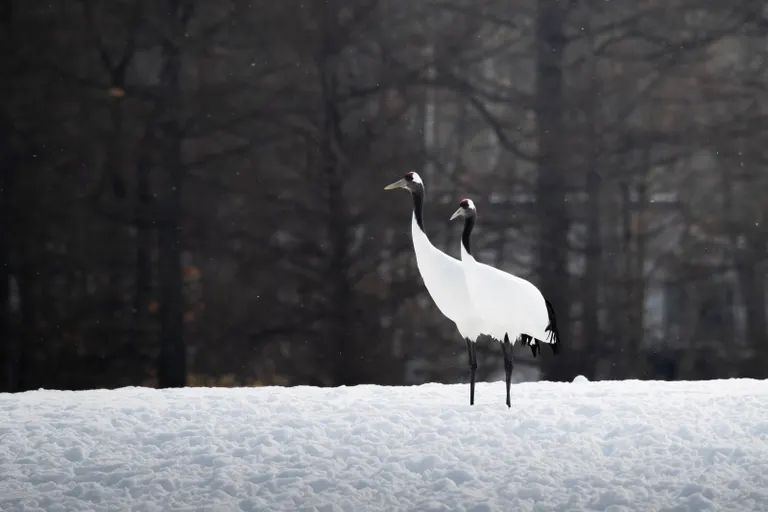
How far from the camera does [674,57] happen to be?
830cm

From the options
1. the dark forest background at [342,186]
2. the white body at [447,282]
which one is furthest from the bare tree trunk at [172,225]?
the white body at [447,282]

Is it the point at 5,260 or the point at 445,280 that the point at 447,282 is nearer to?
the point at 445,280

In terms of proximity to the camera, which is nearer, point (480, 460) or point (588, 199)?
point (480, 460)

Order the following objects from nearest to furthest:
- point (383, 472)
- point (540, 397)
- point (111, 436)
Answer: point (383, 472)
point (111, 436)
point (540, 397)

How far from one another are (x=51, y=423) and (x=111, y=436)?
0.55 metres

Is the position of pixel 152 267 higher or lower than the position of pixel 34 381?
higher

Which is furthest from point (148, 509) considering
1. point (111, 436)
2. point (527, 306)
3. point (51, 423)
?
point (527, 306)

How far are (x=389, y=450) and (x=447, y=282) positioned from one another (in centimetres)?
133

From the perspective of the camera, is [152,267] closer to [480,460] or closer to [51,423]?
[51,423]

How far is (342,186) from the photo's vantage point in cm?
808

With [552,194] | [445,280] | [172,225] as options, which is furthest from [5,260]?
[552,194]

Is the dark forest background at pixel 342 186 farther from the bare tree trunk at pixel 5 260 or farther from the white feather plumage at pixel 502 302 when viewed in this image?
the white feather plumage at pixel 502 302

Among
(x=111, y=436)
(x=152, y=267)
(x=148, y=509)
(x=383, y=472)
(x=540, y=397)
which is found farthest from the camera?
(x=152, y=267)

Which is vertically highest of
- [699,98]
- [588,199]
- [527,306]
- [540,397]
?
[699,98]
